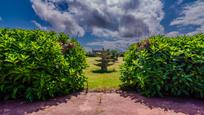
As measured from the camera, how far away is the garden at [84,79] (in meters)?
6.82

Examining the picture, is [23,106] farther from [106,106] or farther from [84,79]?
[84,79]

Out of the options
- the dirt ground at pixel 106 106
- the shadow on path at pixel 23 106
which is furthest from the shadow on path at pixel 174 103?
the shadow on path at pixel 23 106

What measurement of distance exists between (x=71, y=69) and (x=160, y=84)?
2.77m

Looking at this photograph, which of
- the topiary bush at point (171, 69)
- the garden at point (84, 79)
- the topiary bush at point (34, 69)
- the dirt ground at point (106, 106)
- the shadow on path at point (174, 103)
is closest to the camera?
the dirt ground at point (106, 106)

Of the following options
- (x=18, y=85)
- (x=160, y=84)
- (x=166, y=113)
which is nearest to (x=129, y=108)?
(x=166, y=113)

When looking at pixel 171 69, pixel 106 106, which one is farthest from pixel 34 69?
pixel 171 69

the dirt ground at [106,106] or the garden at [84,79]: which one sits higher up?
the garden at [84,79]

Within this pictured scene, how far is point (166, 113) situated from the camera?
6.40 m

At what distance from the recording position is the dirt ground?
6398mm

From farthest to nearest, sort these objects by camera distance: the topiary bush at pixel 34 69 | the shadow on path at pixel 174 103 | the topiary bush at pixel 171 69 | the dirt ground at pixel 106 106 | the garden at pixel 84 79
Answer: the topiary bush at pixel 171 69 < the topiary bush at pixel 34 69 < the garden at pixel 84 79 < the shadow on path at pixel 174 103 < the dirt ground at pixel 106 106

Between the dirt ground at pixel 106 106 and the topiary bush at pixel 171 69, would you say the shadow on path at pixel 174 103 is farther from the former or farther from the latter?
the topiary bush at pixel 171 69

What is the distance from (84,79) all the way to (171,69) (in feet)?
9.70

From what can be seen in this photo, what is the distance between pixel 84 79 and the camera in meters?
8.69

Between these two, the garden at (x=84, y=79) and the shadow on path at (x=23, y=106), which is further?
the garden at (x=84, y=79)
